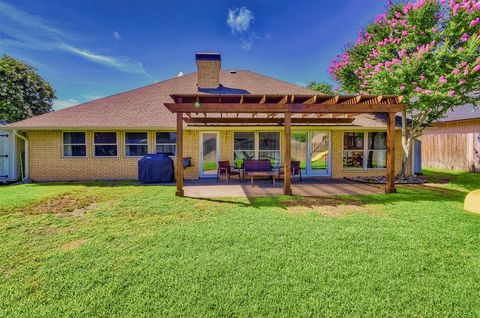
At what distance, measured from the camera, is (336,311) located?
2.51m

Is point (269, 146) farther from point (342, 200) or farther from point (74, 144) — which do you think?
point (74, 144)

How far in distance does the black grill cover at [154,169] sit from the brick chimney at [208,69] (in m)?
6.34

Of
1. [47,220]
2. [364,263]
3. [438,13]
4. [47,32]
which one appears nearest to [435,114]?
[438,13]

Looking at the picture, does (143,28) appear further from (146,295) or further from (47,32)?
(146,295)

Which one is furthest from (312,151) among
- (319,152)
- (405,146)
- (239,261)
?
(239,261)

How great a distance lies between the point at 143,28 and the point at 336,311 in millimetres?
15811

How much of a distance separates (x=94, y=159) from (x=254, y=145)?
8.08 meters

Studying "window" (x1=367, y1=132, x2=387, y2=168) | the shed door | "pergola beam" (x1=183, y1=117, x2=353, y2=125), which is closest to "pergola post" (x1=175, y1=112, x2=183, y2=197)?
"pergola beam" (x1=183, y1=117, x2=353, y2=125)

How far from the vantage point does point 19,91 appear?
23422 millimetres

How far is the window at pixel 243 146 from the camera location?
40.2 feet

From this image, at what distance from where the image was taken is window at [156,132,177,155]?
1200cm

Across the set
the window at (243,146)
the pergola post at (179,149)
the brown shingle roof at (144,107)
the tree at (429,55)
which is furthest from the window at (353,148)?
the pergola post at (179,149)

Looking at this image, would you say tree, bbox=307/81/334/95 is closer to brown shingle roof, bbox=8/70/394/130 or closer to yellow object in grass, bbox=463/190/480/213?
brown shingle roof, bbox=8/70/394/130

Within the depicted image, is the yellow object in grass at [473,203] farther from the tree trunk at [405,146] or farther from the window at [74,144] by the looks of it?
the window at [74,144]
